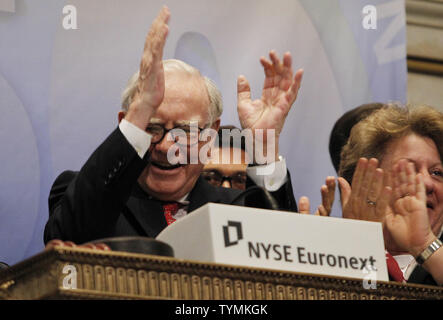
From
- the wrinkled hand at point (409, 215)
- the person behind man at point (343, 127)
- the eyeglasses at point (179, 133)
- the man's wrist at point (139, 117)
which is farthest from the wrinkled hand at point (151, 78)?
the person behind man at point (343, 127)

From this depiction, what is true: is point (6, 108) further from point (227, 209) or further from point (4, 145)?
point (227, 209)

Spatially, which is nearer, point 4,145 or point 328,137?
point 4,145

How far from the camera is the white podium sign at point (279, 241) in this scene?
1703 mm

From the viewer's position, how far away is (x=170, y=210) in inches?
106

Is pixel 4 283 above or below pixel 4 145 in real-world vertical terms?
below

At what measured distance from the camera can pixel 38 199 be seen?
299cm

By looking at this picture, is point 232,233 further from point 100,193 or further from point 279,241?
point 100,193

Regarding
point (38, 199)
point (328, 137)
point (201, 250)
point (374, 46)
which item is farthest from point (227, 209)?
point (374, 46)

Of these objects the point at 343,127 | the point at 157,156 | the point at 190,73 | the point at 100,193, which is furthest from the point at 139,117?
the point at 343,127

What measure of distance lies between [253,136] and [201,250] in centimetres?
87

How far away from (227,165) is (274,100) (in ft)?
2.90

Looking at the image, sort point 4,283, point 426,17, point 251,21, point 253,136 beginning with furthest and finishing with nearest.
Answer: point 426,17 → point 251,21 → point 253,136 → point 4,283

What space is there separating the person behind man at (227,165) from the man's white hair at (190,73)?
49cm

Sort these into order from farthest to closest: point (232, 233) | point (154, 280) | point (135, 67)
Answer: point (135, 67) < point (232, 233) < point (154, 280)
